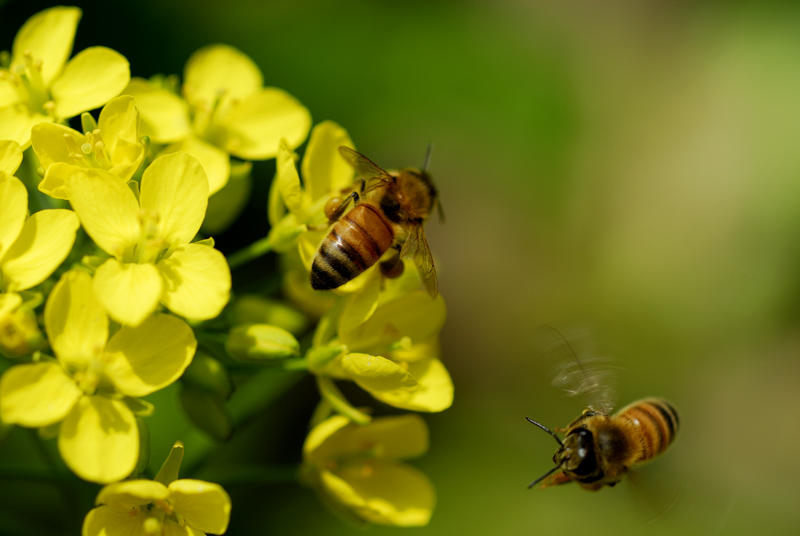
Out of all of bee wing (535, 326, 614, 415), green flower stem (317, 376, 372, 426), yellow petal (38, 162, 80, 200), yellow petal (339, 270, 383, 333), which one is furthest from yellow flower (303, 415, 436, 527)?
yellow petal (38, 162, 80, 200)

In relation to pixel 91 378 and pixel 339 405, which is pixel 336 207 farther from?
pixel 91 378

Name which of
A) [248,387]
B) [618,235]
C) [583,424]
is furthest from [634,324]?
[248,387]

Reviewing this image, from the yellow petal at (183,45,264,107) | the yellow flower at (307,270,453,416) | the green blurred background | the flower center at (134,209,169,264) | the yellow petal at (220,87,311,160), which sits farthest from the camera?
the green blurred background

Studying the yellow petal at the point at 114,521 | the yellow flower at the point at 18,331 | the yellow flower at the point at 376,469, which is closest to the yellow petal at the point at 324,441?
the yellow flower at the point at 376,469

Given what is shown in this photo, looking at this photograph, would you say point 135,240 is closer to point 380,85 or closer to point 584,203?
point 380,85

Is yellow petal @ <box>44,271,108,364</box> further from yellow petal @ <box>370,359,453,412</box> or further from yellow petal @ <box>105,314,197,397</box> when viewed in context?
yellow petal @ <box>370,359,453,412</box>

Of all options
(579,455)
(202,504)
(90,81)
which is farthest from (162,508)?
(90,81)

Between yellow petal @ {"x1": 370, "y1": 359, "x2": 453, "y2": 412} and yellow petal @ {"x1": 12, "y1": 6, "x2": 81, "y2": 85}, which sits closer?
yellow petal @ {"x1": 370, "y1": 359, "x2": 453, "y2": 412}
